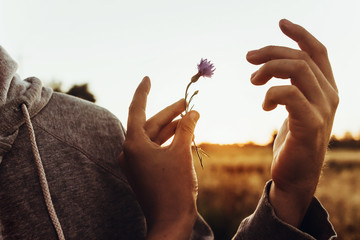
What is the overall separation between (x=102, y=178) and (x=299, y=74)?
70 cm

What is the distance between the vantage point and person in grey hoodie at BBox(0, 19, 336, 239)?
91 cm

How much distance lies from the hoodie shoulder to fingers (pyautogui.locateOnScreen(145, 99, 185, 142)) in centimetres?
24

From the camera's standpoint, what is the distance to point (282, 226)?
958 millimetres

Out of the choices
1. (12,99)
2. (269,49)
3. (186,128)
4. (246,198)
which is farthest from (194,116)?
(246,198)

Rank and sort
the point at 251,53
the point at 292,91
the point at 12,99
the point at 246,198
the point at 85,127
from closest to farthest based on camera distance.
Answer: the point at 292,91 → the point at 251,53 → the point at 12,99 → the point at 85,127 → the point at 246,198

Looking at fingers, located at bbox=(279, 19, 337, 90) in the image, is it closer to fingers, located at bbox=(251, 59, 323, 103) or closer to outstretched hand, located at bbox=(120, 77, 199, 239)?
fingers, located at bbox=(251, 59, 323, 103)

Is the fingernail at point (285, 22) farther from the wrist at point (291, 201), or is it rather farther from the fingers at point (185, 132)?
the wrist at point (291, 201)

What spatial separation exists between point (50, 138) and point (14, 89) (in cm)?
20

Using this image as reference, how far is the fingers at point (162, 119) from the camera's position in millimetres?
1004

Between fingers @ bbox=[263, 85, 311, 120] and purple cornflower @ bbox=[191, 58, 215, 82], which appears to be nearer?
fingers @ bbox=[263, 85, 311, 120]

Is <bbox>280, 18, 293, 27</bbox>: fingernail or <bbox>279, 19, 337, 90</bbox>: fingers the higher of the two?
<bbox>280, 18, 293, 27</bbox>: fingernail

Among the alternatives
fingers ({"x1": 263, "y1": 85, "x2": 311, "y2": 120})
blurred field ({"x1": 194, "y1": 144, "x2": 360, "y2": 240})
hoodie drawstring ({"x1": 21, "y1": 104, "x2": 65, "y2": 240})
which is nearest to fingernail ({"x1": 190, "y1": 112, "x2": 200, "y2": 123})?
fingers ({"x1": 263, "y1": 85, "x2": 311, "y2": 120})

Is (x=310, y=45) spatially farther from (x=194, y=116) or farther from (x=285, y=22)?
(x=194, y=116)

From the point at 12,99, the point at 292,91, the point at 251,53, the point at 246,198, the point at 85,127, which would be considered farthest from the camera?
the point at 246,198
